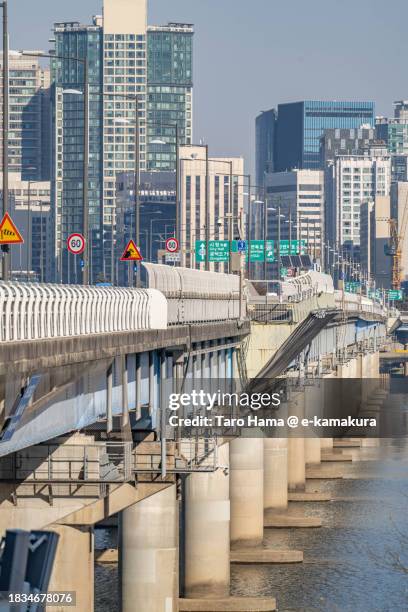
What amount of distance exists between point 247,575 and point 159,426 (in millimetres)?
28184

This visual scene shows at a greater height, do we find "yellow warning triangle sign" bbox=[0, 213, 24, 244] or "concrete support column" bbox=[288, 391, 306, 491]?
"yellow warning triangle sign" bbox=[0, 213, 24, 244]

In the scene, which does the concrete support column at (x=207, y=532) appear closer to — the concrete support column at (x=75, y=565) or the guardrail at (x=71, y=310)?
the guardrail at (x=71, y=310)

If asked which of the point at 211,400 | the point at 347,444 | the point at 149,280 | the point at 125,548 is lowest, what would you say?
the point at 347,444

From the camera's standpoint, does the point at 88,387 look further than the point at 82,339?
Yes

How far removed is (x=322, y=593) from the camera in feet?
241

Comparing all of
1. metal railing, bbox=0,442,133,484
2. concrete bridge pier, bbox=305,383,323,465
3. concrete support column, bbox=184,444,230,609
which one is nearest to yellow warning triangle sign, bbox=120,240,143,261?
concrete support column, bbox=184,444,230,609

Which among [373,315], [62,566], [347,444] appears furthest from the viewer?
[373,315]

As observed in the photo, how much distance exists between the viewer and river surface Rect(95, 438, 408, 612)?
7150 centimetres

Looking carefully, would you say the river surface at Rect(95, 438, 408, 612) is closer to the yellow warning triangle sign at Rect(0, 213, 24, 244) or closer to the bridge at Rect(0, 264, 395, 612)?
the bridge at Rect(0, 264, 395, 612)

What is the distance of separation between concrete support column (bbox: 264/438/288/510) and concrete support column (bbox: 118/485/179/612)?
39479mm

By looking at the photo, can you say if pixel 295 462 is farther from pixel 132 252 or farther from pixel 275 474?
pixel 132 252

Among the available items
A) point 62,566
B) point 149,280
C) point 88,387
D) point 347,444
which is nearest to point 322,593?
point 149,280

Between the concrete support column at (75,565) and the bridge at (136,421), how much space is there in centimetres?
4

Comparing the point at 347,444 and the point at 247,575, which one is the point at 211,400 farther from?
the point at 347,444
